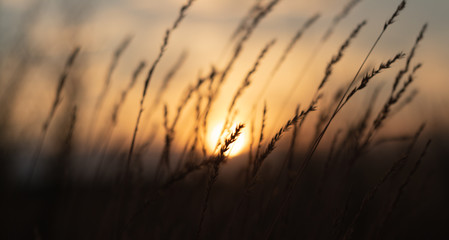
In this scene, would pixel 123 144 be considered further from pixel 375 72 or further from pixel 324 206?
pixel 375 72

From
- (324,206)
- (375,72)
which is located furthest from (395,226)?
(375,72)

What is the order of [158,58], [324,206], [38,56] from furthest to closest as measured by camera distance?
[38,56] → [324,206] → [158,58]

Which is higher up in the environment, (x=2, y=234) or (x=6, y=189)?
(x=6, y=189)

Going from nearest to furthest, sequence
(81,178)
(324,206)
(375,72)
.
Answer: (375,72)
(324,206)
(81,178)

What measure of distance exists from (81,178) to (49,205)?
29 centimetres

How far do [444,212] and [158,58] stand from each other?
271 cm

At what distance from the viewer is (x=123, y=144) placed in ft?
9.16

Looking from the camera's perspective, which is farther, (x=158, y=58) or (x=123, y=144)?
(x=123, y=144)

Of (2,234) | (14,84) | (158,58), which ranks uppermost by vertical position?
(14,84)

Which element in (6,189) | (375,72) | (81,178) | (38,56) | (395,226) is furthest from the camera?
(38,56)

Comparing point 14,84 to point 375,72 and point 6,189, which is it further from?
point 375,72

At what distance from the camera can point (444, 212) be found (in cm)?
325

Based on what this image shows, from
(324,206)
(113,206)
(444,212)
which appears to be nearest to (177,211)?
(113,206)

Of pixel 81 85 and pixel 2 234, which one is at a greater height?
pixel 81 85
